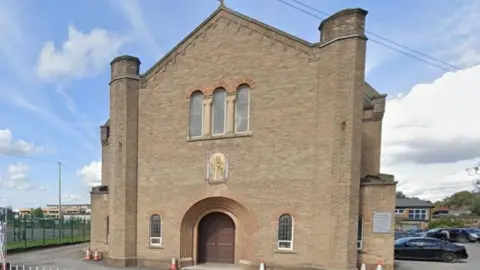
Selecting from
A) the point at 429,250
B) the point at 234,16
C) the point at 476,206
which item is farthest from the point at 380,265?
the point at 476,206

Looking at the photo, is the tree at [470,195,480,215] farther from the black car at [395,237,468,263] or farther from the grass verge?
the grass verge

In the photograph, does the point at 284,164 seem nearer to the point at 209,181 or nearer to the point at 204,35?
the point at 209,181

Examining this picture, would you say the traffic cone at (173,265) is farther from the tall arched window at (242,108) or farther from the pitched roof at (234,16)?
the pitched roof at (234,16)

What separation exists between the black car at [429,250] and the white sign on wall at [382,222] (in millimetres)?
8180

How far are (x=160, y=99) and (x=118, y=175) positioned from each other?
168 inches

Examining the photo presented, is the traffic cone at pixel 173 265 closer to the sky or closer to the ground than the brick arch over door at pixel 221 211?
A: closer to the ground

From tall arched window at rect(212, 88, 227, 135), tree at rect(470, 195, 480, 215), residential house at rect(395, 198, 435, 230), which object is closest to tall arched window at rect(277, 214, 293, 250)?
tall arched window at rect(212, 88, 227, 135)

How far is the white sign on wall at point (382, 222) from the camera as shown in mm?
13391

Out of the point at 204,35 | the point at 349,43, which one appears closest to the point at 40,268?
the point at 204,35

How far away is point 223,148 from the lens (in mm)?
15516

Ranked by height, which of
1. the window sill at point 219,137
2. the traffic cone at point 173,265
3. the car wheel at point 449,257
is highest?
the window sill at point 219,137

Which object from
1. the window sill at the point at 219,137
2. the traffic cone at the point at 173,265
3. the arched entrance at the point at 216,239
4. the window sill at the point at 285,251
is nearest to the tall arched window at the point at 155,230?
the traffic cone at the point at 173,265

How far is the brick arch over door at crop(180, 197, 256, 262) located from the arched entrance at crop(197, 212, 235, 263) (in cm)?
38

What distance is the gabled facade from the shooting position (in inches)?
523
